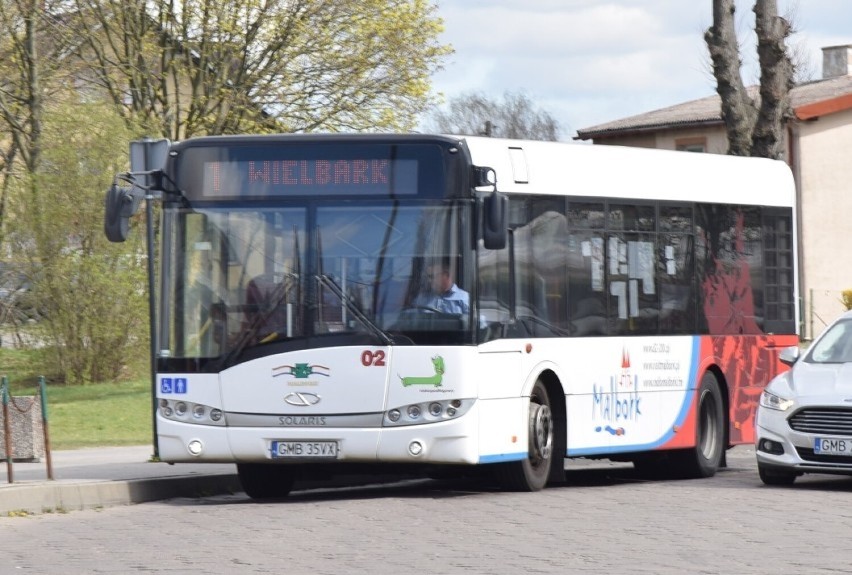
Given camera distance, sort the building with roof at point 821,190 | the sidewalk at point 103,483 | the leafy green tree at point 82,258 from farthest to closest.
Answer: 1. the building with roof at point 821,190
2. the leafy green tree at point 82,258
3. the sidewalk at point 103,483

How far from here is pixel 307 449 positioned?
13.9 metres

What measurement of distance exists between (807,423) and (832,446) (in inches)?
12.6

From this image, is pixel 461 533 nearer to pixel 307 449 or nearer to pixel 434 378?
pixel 434 378

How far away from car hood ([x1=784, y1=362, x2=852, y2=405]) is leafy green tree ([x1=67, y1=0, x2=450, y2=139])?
21081 millimetres

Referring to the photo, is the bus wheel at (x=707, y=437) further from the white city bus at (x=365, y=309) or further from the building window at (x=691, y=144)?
the building window at (x=691, y=144)

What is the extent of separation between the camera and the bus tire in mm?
14680

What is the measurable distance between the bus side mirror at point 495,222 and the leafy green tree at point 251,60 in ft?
73.0

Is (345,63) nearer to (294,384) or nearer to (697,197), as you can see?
(697,197)

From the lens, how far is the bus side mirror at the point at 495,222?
13641mm

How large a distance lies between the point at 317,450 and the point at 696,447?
5.06 m

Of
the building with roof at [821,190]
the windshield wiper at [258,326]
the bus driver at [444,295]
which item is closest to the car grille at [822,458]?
the bus driver at [444,295]

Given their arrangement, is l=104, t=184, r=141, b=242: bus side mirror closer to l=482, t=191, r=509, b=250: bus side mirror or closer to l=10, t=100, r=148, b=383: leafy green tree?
l=482, t=191, r=509, b=250: bus side mirror

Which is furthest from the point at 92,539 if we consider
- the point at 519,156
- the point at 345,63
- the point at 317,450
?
the point at 345,63

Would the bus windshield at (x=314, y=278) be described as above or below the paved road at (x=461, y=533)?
above
